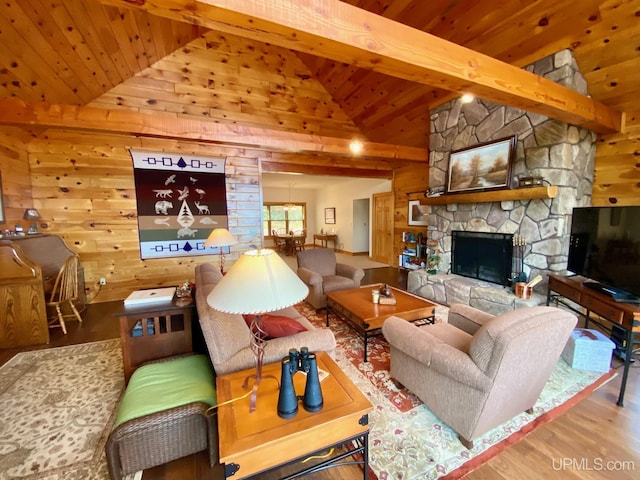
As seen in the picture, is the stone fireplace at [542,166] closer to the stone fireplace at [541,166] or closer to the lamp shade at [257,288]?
the stone fireplace at [541,166]

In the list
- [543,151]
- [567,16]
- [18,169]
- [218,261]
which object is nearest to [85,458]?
[218,261]

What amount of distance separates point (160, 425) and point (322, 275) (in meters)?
2.86

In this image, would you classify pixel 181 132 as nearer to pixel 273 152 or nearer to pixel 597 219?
pixel 273 152

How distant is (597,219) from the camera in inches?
98.9

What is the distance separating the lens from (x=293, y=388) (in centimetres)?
113

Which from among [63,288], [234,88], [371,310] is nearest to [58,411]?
[63,288]

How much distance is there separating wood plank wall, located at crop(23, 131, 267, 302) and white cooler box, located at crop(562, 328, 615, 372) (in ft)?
17.0

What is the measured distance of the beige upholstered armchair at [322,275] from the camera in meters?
3.58

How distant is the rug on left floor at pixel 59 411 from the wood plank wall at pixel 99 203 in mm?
1894

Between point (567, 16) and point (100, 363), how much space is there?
220 inches

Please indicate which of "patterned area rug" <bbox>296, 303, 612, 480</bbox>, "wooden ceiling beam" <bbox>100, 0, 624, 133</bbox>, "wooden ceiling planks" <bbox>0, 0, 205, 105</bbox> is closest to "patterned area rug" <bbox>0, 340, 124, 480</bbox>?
"patterned area rug" <bbox>296, 303, 612, 480</bbox>

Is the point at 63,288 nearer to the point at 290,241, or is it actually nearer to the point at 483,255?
the point at 483,255

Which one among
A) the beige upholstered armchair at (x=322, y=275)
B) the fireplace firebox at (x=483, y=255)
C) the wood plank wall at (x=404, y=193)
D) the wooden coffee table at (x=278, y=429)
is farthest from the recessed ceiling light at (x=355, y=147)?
the wooden coffee table at (x=278, y=429)

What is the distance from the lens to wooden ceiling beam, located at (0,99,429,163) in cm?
294
